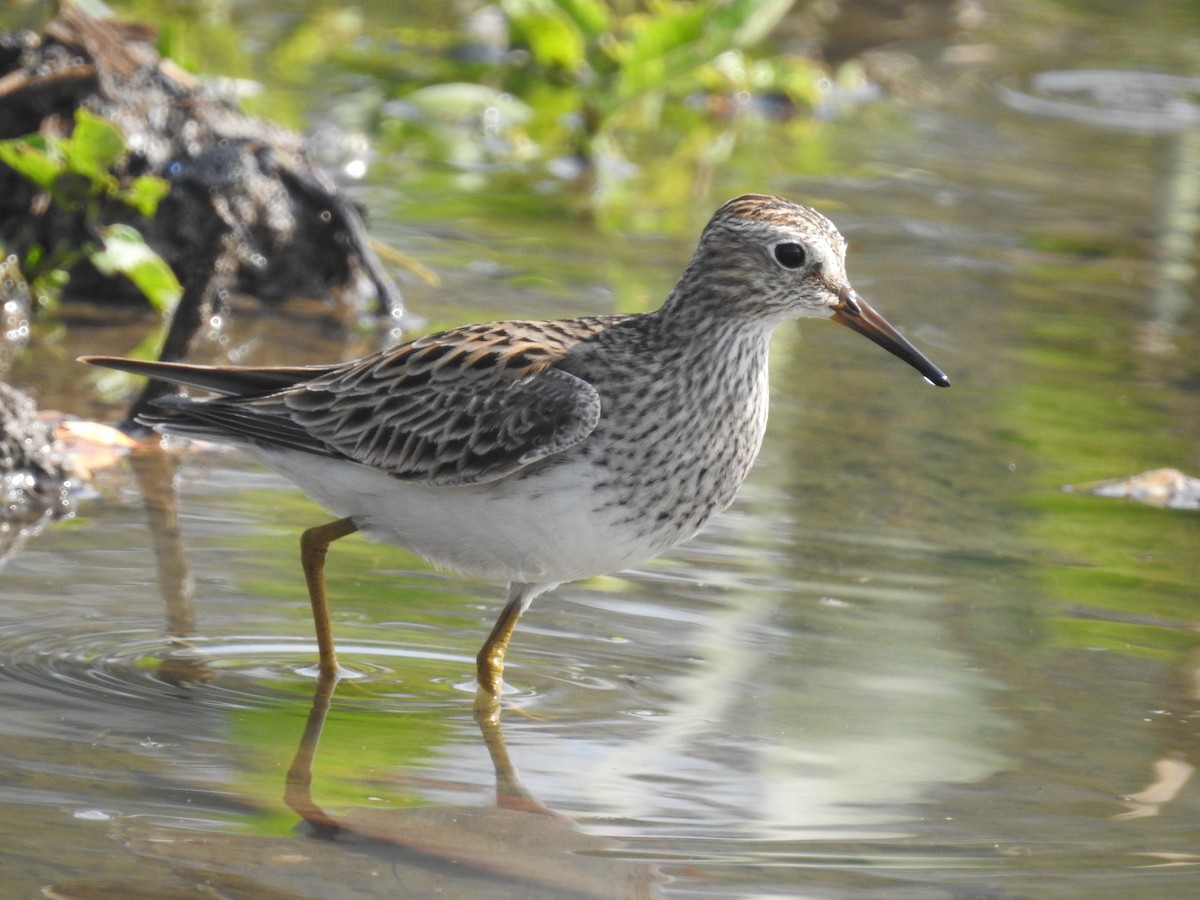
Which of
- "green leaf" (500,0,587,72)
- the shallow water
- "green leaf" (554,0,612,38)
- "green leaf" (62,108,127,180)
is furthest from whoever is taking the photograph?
"green leaf" (500,0,587,72)

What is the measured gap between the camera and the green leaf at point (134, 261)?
9148 mm

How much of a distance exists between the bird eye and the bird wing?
0.67 metres

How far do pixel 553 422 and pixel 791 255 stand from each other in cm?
102

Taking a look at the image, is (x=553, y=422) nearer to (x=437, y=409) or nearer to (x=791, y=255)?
(x=437, y=409)

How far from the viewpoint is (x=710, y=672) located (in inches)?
251

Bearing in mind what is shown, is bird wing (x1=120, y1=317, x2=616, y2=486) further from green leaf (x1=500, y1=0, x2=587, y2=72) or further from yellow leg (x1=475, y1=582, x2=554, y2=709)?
green leaf (x1=500, y1=0, x2=587, y2=72)

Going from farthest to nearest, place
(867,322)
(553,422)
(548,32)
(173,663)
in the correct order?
(548,32) < (867,322) < (173,663) < (553,422)

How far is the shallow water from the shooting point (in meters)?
5.00

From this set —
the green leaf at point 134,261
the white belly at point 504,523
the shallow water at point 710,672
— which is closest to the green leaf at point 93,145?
the green leaf at point 134,261

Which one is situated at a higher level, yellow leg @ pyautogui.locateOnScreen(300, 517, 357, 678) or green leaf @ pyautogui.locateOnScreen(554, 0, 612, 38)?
green leaf @ pyautogui.locateOnScreen(554, 0, 612, 38)

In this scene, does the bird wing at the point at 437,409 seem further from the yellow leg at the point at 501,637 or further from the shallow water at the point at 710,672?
the shallow water at the point at 710,672

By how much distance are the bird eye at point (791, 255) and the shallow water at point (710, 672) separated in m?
1.37

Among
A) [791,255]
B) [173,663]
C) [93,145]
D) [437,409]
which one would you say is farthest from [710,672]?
[93,145]

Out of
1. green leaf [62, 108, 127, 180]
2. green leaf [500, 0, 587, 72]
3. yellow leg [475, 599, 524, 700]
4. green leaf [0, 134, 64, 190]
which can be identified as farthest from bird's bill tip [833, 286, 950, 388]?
green leaf [500, 0, 587, 72]
